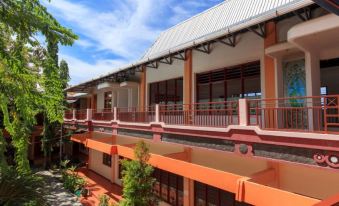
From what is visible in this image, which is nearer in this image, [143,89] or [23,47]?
[23,47]

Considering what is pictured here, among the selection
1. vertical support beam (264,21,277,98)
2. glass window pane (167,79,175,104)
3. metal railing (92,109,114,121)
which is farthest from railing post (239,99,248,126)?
metal railing (92,109,114,121)

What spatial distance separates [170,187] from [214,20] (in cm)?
889

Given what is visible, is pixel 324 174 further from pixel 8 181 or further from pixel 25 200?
pixel 8 181

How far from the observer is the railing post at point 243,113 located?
22.7ft

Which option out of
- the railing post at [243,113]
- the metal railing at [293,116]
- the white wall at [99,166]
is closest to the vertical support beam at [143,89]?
the white wall at [99,166]

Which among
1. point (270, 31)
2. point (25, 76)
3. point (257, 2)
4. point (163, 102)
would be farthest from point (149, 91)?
point (25, 76)

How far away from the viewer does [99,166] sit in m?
21.0

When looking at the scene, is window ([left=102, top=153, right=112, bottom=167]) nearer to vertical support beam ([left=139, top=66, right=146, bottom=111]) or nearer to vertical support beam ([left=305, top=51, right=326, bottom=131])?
vertical support beam ([left=139, top=66, right=146, bottom=111])

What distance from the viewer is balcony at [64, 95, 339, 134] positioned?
6.45m

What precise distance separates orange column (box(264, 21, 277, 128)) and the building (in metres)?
0.03

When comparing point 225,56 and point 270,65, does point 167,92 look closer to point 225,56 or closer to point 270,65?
point 225,56

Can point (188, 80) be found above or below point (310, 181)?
above

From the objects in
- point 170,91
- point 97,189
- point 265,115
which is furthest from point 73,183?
point 265,115

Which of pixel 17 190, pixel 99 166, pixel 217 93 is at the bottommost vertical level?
pixel 99 166
